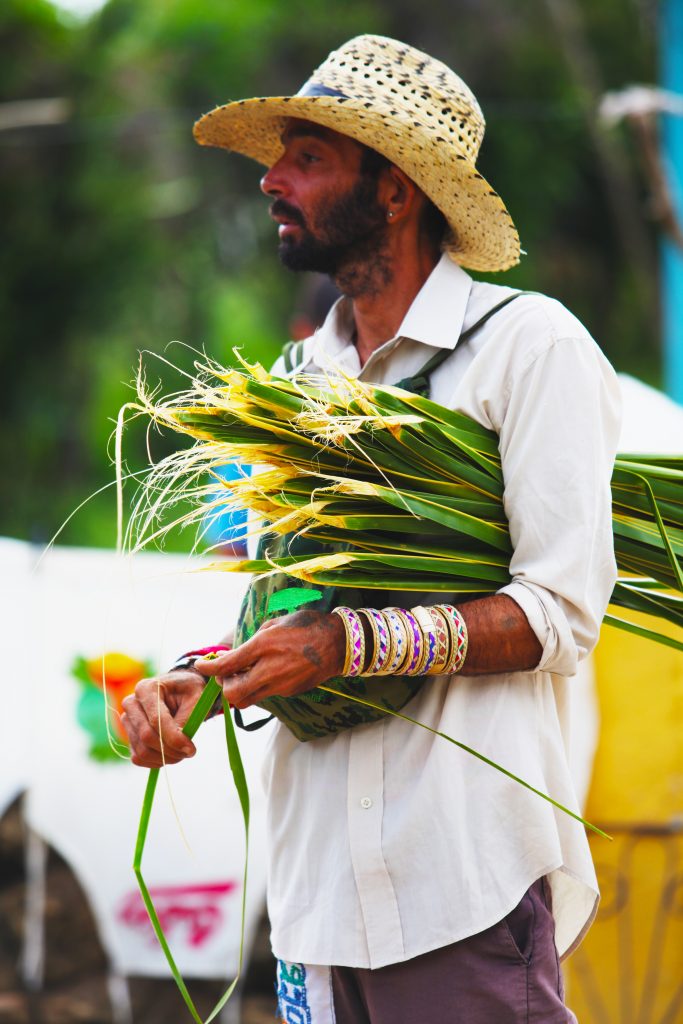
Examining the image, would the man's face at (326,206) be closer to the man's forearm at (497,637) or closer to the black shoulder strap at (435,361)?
the black shoulder strap at (435,361)

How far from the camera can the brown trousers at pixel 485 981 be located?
182 centimetres

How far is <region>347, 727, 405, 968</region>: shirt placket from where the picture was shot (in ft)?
6.10

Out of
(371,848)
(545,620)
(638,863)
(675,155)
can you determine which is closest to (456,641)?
(545,620)

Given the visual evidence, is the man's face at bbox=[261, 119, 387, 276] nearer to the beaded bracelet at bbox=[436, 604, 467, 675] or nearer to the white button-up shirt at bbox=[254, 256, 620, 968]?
the white button-up shirt at bbox=[254, 256, 620, 968]

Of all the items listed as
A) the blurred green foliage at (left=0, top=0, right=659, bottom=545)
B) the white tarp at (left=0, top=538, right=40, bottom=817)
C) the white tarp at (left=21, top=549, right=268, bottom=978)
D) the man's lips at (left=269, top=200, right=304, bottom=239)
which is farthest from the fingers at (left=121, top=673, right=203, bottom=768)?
the blurred green foliage at (left=0, top=0, right=659, bottom=545)

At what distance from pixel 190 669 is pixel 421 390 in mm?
555

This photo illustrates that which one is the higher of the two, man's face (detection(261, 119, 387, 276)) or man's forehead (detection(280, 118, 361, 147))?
man's forehead (detection(280, 118, 361, 147))

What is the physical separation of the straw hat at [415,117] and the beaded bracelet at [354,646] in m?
0.76

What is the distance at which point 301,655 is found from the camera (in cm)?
172

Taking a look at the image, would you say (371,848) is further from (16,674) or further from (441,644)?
(16,674)

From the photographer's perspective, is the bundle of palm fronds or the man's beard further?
the man's beard

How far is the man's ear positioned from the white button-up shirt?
0.27 m

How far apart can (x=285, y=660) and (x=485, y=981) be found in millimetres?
545

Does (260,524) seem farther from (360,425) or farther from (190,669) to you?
(360,425)
